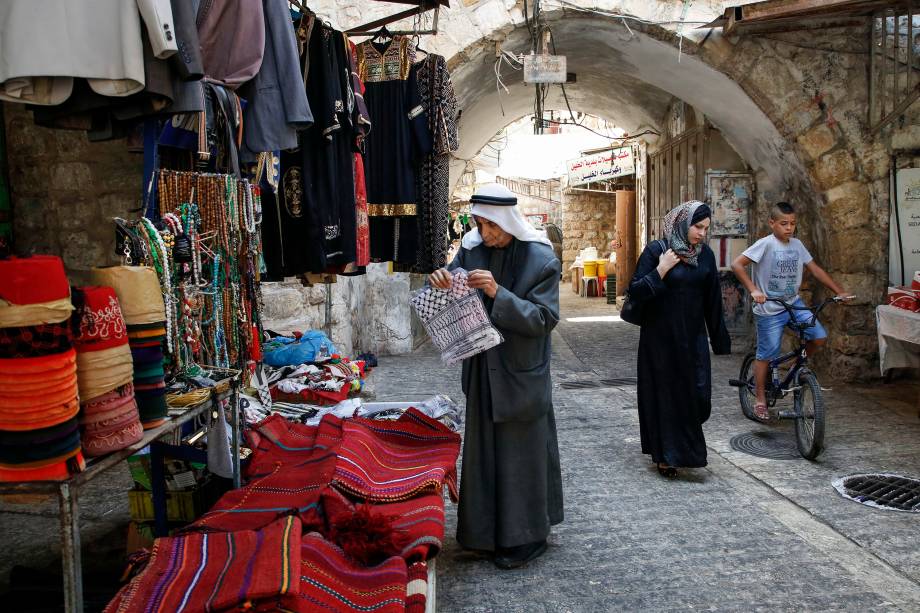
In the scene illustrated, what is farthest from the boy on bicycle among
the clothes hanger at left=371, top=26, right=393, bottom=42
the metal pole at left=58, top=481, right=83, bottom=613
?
the metal pole at left=58, top=481, right=83, bottom=613

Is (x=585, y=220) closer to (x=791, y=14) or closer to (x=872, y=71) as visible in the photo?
(x=872, y=71)

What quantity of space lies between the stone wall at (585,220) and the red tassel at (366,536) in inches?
847

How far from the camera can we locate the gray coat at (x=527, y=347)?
10.9 feet

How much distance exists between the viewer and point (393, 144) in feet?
15.8

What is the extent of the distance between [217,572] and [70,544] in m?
0.41

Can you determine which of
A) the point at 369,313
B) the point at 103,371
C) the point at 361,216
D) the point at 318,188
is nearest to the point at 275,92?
the point at 318,188

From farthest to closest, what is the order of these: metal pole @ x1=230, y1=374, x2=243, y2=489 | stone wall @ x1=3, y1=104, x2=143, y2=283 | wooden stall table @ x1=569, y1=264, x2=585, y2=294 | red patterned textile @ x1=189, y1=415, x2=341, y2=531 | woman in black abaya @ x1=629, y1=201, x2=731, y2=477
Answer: wooden stall table @ x1=569, y1=264, x2=585, y2=294
woman in black abaya @ x1=629, y1=201, x2=731, y2=477
stone wall @ x1=3, y1=104, x2=143, y2=283
metal pole @ x1=230, y1=374, x2=243, y2=489
red patterned textile @ x1=189, y1=415, x2=341, y2=531

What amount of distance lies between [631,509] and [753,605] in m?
1.17

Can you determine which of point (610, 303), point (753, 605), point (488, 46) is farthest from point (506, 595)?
point (610, 303)

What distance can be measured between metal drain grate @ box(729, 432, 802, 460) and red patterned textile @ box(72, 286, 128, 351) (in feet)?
14.5

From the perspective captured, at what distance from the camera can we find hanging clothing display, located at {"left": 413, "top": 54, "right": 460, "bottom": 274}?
4668 millimetres

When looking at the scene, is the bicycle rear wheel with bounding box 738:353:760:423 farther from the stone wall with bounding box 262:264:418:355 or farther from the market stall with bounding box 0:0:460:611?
the stone wall with bounding box 262:264:418:355

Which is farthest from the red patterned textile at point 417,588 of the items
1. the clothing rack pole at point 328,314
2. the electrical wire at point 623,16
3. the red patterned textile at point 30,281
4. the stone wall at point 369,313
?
the electrical wire at point 623,16

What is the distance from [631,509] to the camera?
420 cm
